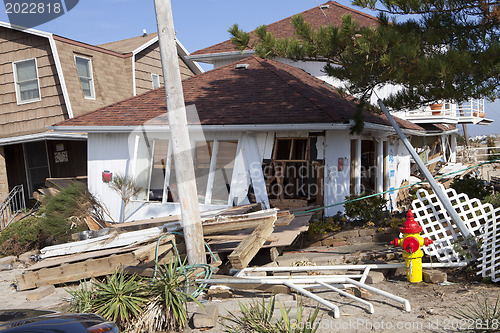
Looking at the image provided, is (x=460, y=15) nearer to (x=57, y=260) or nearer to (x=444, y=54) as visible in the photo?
(x=444, y=54)

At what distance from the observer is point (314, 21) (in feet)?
57.1

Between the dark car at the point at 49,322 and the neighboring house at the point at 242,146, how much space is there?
6.64 metres

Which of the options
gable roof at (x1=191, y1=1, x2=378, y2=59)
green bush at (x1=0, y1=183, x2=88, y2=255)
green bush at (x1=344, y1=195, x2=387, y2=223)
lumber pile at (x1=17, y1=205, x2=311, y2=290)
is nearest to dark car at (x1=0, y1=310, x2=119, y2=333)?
lumber pile at (x1=17, y1=205, x2=311, y2=290)

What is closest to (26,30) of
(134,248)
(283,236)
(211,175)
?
(211,175)

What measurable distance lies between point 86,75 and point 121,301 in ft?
38.7

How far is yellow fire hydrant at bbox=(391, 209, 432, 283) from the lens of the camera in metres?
6.25

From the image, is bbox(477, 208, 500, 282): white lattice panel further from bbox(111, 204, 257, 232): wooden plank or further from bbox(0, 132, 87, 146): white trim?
bbox(0, 132, 87, 146): white trim

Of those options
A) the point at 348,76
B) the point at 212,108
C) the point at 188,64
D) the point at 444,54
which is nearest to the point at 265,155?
the point at 212,108

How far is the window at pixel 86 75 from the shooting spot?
48.2 ft

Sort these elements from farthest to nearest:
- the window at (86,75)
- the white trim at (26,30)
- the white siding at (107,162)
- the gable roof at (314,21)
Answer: the gable roof at (314,21) → the window at (86,75) → the white trim at (26,30) → the white siding at (107,162)

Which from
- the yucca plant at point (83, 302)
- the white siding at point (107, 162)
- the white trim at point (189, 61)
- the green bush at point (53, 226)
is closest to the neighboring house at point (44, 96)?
the white siding at point (107, 162)

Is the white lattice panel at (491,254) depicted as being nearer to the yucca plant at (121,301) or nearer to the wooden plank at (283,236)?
the wooden plank at (283,236)

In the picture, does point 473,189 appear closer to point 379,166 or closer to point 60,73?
point 379,166

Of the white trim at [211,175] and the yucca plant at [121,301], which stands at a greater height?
the white trim at [211,175]
